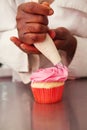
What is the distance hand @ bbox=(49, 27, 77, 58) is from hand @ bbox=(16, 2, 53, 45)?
115 mm

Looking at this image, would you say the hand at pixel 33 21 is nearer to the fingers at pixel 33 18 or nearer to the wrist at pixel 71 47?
the fingers at pixel 33 18

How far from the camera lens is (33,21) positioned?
0.76 meters

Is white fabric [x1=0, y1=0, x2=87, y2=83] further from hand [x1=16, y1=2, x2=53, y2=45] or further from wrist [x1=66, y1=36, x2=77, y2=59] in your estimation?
hand [x1=16, y1=2, x2=53, y2=45]

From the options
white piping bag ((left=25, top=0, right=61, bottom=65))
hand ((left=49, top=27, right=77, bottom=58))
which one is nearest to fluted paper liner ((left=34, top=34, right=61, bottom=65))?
white piping bag ((left=25, top=0, right=61, bottom=65))

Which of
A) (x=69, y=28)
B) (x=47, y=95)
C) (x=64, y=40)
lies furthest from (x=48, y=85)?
(x=69, y=28)

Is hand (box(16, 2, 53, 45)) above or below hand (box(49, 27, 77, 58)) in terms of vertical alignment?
above

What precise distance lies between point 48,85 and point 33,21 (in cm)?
16

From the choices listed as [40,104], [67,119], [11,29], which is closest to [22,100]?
[40,104]

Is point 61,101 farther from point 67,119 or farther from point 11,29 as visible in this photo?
point 11,29

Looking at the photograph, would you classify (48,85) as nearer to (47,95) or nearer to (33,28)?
(47,95)

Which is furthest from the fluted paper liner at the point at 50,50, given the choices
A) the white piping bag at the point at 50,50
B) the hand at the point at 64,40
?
the hand at the point at 64,40

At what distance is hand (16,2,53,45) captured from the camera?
0.71 metres

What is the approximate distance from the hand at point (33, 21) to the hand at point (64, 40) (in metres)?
0.11

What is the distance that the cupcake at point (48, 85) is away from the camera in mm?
701
